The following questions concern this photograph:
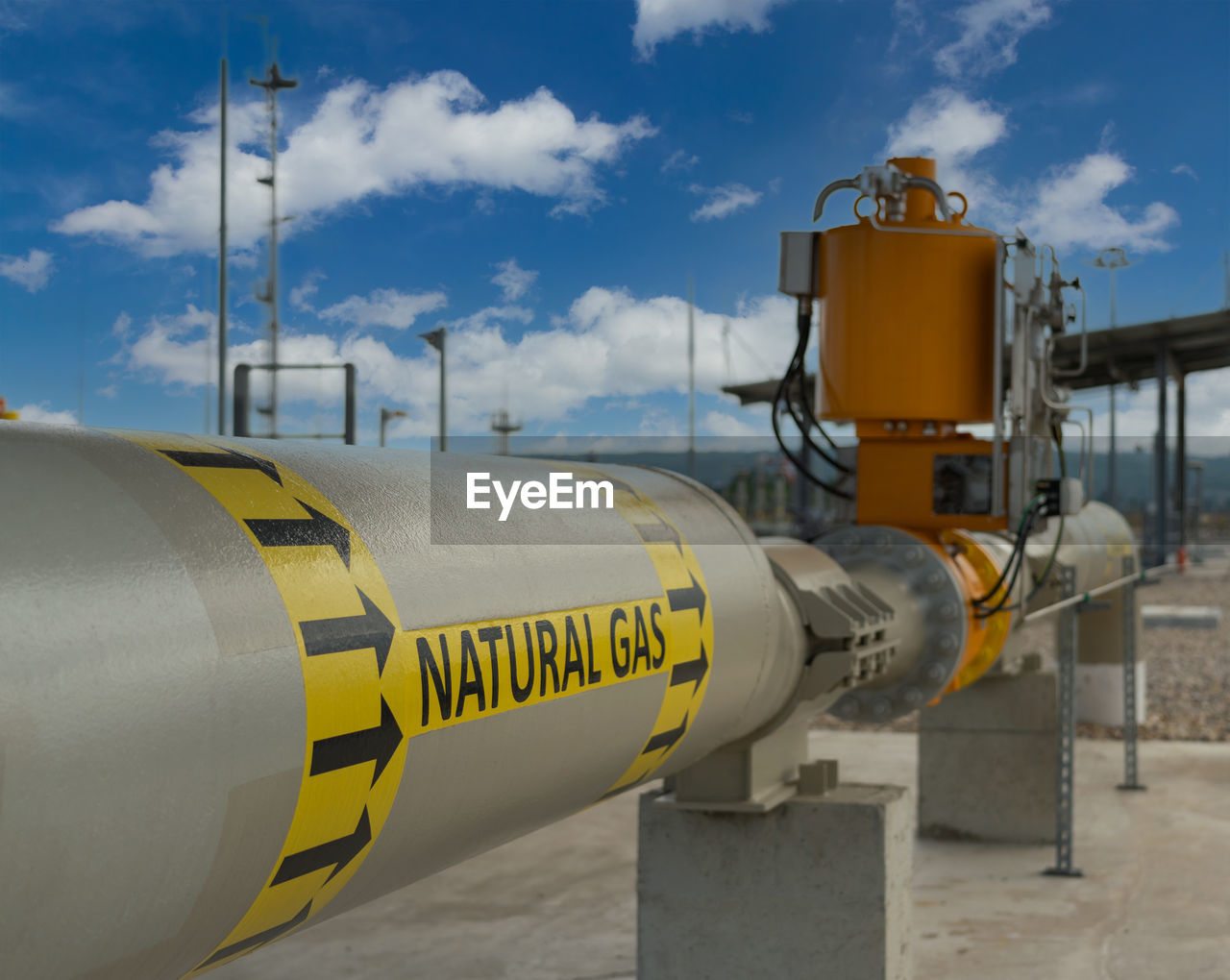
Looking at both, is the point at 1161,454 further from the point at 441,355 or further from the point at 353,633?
the point at 353,633

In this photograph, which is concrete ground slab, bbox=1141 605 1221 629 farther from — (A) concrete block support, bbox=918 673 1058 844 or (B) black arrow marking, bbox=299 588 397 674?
(B) black arrow marking, bbox=299 588 397 674

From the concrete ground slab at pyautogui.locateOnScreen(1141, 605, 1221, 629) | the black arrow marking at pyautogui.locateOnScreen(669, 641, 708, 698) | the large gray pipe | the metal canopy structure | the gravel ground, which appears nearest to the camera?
the large gray pipe

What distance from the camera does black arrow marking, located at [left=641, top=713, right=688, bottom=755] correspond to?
2.61 metres

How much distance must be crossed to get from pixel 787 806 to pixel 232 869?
95.7 inches

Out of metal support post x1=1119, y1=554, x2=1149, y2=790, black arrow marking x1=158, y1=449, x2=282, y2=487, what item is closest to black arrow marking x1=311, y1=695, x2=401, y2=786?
black arrow marking x1=158, y1=449, x2=282, y2=487

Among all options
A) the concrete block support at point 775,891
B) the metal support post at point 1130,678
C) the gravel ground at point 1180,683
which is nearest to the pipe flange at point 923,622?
the concrete block support at point 775,891

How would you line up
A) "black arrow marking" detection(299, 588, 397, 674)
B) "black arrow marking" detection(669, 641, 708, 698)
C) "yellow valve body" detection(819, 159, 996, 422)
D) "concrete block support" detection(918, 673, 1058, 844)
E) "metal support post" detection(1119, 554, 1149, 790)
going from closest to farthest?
"black arrow marking" detection(299, 588, 397, 674)
"black arrow marking" detection(669, 641, 708, 698)
"yellow valve body" detection(819, 159, 996, 422)
"concrete block support" detection(918, 673, 1058, 844)
"metal support post" detection(1119, 554, 1149, 790)

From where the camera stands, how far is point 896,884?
3.69 m

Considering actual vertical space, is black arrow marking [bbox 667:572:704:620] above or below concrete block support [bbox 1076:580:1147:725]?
above

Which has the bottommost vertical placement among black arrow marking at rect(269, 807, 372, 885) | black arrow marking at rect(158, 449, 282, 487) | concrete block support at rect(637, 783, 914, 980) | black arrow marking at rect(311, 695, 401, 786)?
concrete block support at rect(637, 783, 914, 980)

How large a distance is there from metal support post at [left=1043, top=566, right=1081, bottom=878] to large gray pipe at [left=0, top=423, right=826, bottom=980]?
4.97 m

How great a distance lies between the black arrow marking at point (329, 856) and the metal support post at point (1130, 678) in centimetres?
765

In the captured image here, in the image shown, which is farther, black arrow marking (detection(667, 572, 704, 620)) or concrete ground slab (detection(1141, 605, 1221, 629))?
concrete ground slab (detection(1141, 605, 1221, 629))

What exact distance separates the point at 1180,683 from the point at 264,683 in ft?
45.4
